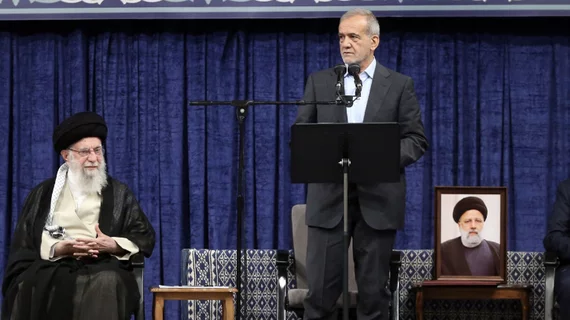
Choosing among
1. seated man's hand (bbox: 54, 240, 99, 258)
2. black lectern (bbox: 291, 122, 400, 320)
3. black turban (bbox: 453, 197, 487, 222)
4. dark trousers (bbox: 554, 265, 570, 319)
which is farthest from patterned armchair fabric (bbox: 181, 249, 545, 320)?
black lectern (bbox: 291, 122, 400, 320)

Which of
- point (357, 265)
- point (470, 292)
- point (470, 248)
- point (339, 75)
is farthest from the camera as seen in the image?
point (470, 248)

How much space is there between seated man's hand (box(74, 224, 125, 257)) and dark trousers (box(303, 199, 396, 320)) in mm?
1147

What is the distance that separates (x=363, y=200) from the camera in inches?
180

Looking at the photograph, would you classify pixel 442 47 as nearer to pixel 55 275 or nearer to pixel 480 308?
pixel 480 308

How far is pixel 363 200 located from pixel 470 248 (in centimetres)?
160

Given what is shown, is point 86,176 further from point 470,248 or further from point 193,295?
point 470,248

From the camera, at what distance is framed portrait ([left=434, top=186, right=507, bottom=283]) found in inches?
233

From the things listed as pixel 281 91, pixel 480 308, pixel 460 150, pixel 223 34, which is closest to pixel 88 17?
pixel 223 34

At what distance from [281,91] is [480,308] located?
200cm

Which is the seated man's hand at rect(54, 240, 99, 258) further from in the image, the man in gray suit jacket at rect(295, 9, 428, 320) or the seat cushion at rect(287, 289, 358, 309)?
the man in gray suit jacket at rect(295, 9, 428, 320)

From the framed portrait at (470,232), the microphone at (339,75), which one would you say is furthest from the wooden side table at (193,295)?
the microphone at (339,75)

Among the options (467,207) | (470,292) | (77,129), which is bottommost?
(470,292)

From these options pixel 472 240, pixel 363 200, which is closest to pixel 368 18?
pixel 363 200

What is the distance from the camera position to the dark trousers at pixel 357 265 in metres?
4.62
